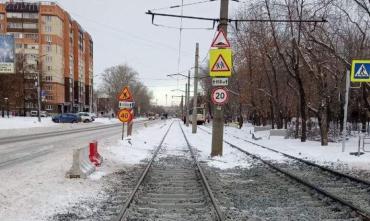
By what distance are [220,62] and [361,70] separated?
18.5 ft

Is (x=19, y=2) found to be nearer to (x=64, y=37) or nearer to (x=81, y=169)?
(x=64, y=37)

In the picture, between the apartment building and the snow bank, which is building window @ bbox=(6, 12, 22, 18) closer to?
the apartment building

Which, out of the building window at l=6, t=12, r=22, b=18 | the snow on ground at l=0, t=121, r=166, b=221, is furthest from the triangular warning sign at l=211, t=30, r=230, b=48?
the building window at l=6, t=12, r=22, b=18

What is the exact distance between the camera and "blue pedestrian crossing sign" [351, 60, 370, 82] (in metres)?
18.2

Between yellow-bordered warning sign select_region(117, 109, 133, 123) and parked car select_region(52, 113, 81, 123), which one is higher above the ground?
yellow-bordered warning sign select_region(117, 109, 133, 123)

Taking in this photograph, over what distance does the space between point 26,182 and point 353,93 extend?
120ft

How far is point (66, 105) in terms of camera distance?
12875cm

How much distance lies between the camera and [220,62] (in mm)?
17734

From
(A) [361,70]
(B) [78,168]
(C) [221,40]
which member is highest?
(C) [221,40]

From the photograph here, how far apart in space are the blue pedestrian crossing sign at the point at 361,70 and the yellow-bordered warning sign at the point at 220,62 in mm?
5026

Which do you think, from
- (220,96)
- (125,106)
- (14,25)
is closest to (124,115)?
(125,106)

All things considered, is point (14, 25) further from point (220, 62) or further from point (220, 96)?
point (220, 96)

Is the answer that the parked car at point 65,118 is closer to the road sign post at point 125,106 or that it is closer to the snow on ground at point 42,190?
the road sign post at point 125,106

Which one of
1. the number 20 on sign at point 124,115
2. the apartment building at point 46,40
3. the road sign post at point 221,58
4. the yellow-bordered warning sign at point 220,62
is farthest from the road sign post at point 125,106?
the apartment building at point 46,40
